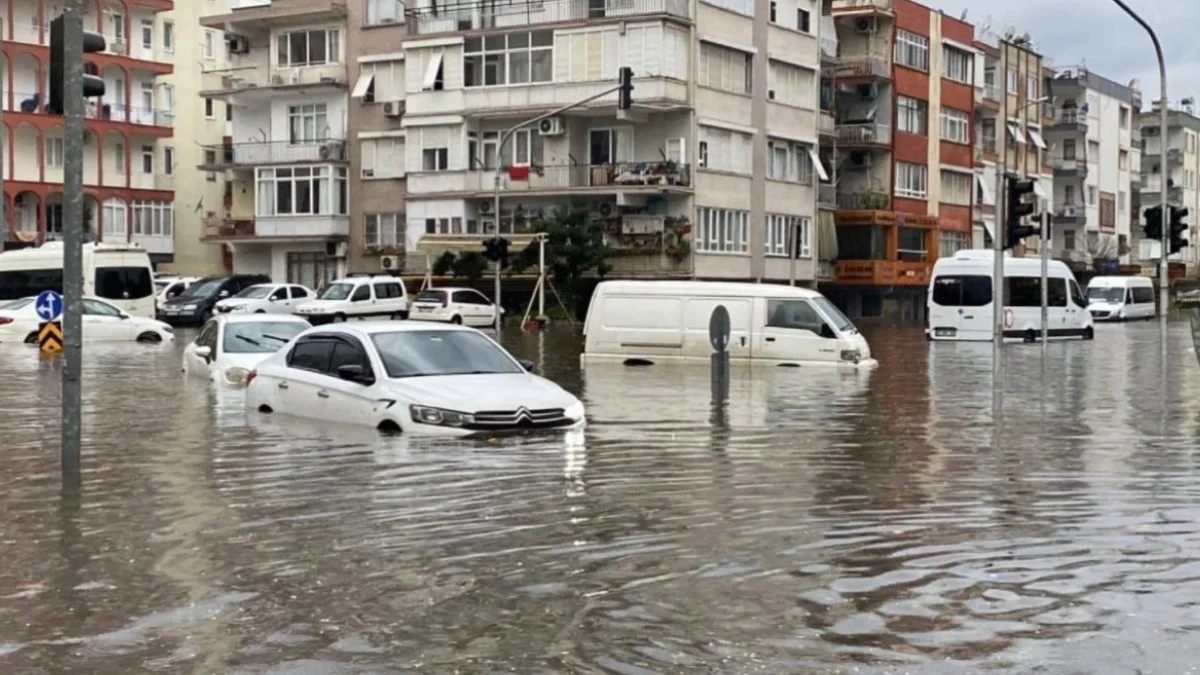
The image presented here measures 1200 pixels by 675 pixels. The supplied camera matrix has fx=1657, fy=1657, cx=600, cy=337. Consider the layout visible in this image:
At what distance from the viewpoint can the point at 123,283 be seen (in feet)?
162

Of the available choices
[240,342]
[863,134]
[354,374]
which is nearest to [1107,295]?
[863,134]

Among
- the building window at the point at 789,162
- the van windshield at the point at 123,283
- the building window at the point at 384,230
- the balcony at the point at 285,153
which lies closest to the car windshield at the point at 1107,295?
the building window at the point at 789,162

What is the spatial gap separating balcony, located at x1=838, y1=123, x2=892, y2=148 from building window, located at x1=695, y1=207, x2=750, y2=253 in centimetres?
1053

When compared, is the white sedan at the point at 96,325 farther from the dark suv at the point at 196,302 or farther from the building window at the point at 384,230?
the building window at the point at 384,230

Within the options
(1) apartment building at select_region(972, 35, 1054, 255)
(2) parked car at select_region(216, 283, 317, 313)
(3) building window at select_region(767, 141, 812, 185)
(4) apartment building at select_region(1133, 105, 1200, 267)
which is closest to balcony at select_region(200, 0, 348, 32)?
(2) parked car at select_region(216, 283, 317, 313)

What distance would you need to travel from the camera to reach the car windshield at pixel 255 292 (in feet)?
181

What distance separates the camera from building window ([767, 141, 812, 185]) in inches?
2594

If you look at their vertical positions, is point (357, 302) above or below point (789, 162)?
below

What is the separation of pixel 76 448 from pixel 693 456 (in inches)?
216

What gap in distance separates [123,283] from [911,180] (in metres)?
39.3

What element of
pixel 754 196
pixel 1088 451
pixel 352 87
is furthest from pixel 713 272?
pixel 1088 451

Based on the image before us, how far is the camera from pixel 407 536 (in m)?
10.4

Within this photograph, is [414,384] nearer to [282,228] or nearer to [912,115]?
[282,228]

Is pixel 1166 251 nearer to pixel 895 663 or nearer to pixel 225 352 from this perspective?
pixel 225 352
